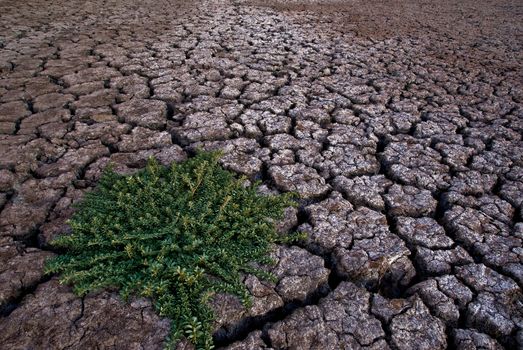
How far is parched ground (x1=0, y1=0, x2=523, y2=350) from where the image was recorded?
5.75 ft

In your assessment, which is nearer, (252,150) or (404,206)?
(404,206)

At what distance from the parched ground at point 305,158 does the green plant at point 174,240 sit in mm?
81

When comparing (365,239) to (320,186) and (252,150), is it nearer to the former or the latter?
(320,186)

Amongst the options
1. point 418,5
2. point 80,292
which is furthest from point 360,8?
point 80,292

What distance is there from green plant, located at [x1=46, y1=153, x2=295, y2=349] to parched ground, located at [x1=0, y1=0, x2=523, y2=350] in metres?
0.08

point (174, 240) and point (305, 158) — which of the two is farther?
point (305, 158)

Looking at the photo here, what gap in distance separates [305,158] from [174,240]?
1.23 m

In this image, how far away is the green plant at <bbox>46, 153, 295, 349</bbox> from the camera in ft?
5.83

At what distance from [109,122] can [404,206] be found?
92.2 inches

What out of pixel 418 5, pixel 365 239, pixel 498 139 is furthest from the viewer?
pixel 418 5

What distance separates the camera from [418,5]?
8328 mm

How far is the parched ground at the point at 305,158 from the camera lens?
1753 millimetres

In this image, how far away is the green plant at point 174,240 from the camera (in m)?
1.78

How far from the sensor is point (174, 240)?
201cm
